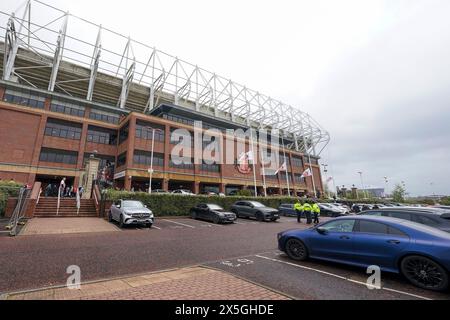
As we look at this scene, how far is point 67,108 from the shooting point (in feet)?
118

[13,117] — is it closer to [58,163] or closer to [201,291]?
[58,163]

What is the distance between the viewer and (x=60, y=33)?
130 feet

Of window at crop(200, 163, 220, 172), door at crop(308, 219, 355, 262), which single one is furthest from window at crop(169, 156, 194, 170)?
door at crop(308, 219, 355, 262)

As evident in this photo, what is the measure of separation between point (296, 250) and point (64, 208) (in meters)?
18.1

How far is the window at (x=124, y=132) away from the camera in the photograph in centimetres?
3531

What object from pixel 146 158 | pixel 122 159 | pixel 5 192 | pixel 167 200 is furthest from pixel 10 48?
pixel 167 200

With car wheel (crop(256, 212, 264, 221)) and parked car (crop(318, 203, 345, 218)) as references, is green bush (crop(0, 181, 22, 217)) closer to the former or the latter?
car wheel (crop(256, 212, 264, 221))

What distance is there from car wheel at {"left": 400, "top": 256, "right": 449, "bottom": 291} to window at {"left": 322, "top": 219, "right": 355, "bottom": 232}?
129 centimetres

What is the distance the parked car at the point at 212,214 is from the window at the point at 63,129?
26.3 meters

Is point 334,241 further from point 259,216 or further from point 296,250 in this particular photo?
point 259,216

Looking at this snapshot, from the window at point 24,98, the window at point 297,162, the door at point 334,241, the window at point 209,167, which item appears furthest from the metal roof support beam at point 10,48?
the window at point 297,162
